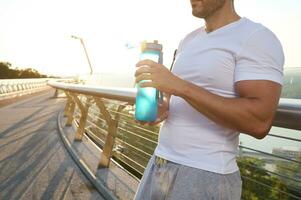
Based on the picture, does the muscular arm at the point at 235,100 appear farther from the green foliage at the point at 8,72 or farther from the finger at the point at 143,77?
the green foliage at the point at 8,72

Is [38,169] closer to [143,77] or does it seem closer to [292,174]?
[292,174]

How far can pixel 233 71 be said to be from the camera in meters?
1.74

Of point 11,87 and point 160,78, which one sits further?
point 11,87

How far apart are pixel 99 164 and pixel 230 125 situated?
4.23m

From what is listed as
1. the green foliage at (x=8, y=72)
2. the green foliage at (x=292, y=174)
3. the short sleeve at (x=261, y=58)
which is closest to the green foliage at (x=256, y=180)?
the green foliage at (x=292, y=174)

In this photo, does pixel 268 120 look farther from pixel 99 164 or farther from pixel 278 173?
pixel 99 164

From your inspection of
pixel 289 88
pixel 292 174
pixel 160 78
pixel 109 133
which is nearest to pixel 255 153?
pixel 292 174

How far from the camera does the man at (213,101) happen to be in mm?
1637

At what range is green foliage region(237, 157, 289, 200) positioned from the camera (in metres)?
2.62

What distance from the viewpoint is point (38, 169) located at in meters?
6.34

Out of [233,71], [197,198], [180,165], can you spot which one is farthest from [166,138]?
[233,71]

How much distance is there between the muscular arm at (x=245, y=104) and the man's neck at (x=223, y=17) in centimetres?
35

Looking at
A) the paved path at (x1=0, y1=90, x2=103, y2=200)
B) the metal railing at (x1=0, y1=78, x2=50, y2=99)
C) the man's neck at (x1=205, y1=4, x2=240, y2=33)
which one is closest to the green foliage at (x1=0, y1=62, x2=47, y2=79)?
the metal railing at (x1=0, y1=78, x2=50, y2=99)

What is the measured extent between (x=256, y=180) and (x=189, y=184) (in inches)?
43.8
